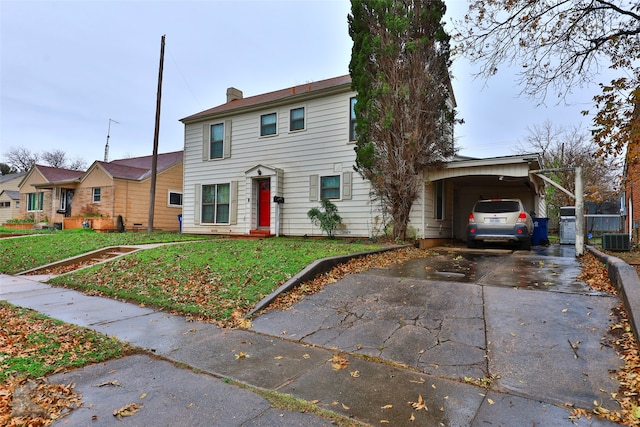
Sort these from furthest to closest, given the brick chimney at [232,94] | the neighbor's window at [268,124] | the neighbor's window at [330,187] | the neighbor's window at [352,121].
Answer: the brick chimney at [232,94], the neighbor's window at [268,124], the neighbor's window at [330,187], the neighbor's window at [352,121]

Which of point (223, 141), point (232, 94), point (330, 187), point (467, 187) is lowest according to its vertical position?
point (330, 187)

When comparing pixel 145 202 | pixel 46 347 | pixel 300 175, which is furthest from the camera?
pixel 145 202

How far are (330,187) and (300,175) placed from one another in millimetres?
1377

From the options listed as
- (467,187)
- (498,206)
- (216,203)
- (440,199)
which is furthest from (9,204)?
(498,206)

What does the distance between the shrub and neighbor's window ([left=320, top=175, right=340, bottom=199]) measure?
1.12 ft

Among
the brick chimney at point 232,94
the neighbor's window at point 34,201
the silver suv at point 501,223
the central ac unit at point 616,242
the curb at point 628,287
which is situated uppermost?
the brick chimney at point 232,94

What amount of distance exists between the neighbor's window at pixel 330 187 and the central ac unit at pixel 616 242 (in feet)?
26.9

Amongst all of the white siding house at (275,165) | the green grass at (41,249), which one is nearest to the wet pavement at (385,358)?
the green grass at (41,249)

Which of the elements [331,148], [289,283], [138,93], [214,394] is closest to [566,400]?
[214,394]

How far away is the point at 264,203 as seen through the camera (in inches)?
558

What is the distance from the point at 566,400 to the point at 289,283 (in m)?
3.96

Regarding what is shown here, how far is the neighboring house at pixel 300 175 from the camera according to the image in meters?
11.6

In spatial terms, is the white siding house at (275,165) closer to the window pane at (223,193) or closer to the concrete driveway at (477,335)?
the window pane at (223,193)

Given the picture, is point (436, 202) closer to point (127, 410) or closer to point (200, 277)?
point (200, 277)
